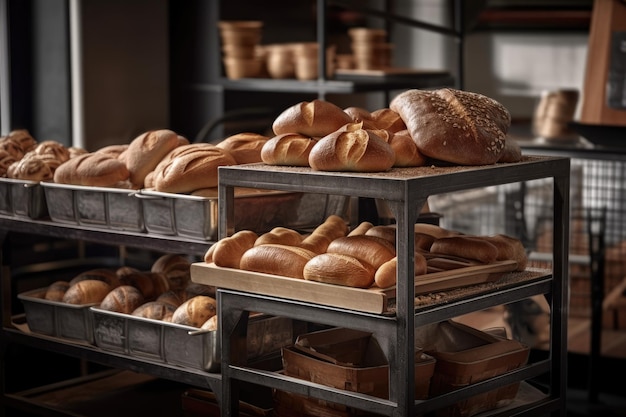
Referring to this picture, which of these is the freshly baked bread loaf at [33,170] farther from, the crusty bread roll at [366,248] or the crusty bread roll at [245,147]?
the crusty bread roll at [366,248]

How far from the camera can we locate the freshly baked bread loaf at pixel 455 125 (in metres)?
2.42

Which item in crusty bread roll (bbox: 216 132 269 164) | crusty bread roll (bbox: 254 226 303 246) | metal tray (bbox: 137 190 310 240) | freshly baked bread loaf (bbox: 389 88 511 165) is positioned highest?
freshly baked bread loaf (bbox: 389 88 511 165)

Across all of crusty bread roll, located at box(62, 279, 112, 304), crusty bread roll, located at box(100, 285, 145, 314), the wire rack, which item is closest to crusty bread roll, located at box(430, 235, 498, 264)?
crusty bread roll, located at box(100, 285, 145, 314)

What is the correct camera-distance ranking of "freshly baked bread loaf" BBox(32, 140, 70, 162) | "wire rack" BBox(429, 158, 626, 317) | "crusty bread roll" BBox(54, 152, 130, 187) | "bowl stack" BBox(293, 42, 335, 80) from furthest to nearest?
"bowl stack" BBox(293, 42, 335, 80), "wire rack" BBox(429, 158, 626, 317), "freshly baked bread loaf" BBox(32, 140, 70, 162), "crusty bread roll" BBox(54, 152, 130, 187)

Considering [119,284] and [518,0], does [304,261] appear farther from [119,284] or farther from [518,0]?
[518,0]

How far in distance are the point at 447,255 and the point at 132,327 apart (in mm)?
879

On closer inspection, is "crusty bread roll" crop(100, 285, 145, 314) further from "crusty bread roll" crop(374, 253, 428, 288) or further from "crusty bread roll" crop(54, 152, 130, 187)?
"crusty bread roll" crop(374, 253, 428, 288)

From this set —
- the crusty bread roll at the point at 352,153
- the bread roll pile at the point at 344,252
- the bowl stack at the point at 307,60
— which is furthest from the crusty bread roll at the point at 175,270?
the bowl stack at the point at 307,60

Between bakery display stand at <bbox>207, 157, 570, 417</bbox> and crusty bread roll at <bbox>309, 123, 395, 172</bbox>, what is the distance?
3 cm

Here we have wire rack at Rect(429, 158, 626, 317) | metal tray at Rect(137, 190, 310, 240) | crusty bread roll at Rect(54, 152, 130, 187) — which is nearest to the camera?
metal tray at Rect(137, 190, 310, 240)

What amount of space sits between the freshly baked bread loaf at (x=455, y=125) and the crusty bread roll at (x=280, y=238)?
1.24ft

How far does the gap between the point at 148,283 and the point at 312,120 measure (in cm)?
86

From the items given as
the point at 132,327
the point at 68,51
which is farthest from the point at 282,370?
the point at 68,51

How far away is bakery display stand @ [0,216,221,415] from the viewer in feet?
9.04
